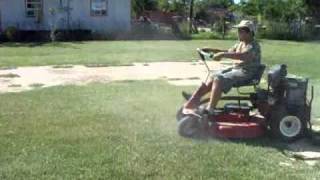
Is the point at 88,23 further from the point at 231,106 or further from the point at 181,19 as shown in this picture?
the point at 231,106

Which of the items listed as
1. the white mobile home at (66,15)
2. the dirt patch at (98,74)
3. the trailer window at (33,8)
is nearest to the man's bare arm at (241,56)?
the dirt patch at (98,74)

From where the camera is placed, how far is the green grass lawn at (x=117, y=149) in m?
5.87

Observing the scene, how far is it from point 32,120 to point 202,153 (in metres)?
2.80

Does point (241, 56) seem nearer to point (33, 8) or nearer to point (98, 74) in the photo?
point (98, 74)

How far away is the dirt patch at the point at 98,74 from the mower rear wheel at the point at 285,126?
5.19 meters

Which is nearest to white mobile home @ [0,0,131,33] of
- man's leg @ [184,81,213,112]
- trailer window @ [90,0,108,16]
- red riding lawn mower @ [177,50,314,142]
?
trailer window @ [90,0,108,16]

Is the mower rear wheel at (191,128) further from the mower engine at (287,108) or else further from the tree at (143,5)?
the tree at (143,5)

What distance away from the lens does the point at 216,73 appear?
7.64 metres

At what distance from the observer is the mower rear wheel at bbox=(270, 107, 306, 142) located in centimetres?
731

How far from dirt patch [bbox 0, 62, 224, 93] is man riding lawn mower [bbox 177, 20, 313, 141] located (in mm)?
4961

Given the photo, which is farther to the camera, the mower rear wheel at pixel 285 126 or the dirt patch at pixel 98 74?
the dirt patch at pixel 98 74

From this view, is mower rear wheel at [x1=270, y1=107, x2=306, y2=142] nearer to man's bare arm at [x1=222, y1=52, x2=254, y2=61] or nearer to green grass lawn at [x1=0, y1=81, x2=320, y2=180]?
green grass lawn at [x1=0, y1=81, x2=320, y2=180]

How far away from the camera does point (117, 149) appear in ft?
21.9

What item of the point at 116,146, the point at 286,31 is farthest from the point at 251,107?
the point at 286,31
